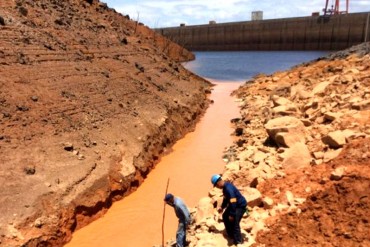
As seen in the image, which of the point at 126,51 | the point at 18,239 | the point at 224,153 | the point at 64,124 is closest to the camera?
the point at 18,239

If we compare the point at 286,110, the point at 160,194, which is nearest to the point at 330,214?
the point at 160,194

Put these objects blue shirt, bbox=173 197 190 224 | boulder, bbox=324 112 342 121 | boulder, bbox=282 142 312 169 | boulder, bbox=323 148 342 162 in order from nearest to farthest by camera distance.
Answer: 1. blue shirt, bbox=173 197 190 224
2. boulder, bbox=323 148 342 162
3. boulder, bbox=282 142 312 169
4. boulder, bbox=324 112 342 121

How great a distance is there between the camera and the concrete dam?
165 ft

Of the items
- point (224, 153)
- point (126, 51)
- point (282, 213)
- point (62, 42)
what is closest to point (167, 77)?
point (126, 51)

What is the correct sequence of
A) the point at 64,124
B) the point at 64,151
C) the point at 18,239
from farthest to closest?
the point at 64,124 < the point at 64,151 < the point at 18,239

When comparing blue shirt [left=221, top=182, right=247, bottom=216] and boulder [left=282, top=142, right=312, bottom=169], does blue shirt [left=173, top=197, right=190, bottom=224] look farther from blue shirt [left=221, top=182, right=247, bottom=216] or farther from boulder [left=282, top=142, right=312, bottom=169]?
boulder [left=282, top=142, right=312, bottom=169]

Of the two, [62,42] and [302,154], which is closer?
[302,154]

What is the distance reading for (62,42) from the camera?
50.2ft

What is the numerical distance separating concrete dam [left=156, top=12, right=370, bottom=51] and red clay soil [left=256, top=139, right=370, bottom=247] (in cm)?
4251

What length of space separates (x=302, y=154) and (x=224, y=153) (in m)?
4.14

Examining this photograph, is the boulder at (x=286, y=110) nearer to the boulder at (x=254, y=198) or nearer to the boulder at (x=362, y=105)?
the boulder at (x=362, y=105)

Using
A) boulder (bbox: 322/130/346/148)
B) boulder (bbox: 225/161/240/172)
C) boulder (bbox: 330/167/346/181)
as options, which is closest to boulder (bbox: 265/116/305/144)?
boulder (bbox: 322/130/346/148)

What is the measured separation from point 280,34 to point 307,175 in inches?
2120

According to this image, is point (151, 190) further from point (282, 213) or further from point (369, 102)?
point (369, 102)
